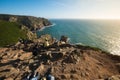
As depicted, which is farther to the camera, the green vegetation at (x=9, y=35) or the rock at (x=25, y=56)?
the green vegetation at (x=9, y=35)

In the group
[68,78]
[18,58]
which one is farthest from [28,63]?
[68,78]

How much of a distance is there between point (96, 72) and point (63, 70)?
698cm

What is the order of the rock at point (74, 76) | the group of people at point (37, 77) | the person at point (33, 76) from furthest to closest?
the rock at point (74, 76)
the person at point (33, 76)
the group of people at point (37, 77)

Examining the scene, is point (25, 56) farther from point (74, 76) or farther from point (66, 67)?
point (74, 76)

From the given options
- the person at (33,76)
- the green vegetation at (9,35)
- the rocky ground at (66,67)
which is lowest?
the green vegetation at (9,35)

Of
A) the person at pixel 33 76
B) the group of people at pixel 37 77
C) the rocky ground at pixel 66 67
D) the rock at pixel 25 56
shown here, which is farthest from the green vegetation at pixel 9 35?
the group of people at pixel 37 77

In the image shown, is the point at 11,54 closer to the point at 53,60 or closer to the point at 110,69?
the point at 53,60

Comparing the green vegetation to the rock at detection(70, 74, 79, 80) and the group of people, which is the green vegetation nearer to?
the group of people

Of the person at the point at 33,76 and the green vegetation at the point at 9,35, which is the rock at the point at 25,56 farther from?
the green vegetation at the point at 9,35

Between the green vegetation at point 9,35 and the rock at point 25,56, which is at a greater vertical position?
the rock at point 25,56

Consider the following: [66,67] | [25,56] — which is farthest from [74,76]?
[25,56]

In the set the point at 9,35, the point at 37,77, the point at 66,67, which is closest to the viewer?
the point at 37,77

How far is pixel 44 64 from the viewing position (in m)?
38.3

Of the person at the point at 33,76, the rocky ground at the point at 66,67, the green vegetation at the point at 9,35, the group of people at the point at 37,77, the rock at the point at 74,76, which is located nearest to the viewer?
the group of people at the point at 37,77
